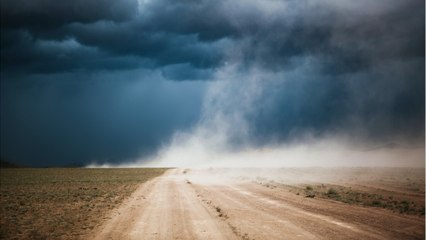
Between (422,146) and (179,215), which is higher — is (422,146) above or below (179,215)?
above

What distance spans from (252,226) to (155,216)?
563 centimetres

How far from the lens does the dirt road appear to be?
15.1m

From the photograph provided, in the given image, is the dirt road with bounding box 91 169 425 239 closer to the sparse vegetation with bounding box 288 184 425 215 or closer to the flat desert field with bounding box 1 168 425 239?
the flat desert field with bounding box 1 168 425 239

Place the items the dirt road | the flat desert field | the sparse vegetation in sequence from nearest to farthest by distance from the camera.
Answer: the dirt road
the flat desert field
the sparse vegetation

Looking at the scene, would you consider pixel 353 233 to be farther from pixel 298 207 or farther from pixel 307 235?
pixel 298 207

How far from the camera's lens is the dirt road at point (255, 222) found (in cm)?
1505

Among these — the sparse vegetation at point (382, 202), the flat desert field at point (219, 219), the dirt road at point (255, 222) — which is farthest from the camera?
the sparse vegetation at point (382, 202)

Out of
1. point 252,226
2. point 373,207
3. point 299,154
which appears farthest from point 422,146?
point 252,226

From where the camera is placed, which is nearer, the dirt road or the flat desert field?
the dirt road

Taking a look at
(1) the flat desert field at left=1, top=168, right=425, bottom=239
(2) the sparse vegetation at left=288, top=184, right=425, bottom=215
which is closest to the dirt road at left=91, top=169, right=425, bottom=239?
(1) the flat desert field at left=1, top=168, right=425, bottom=239

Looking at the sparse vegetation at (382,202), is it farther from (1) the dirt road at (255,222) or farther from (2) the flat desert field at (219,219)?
(1) the dirt road at (255,222)

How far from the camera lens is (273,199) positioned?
90.2 feet

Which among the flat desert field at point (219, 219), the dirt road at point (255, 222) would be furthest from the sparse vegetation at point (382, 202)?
the dirt road at point (255, 222)

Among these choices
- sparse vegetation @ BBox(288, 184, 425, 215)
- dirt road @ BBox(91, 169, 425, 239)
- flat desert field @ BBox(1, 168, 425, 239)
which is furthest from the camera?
sparse vegetation @ BBox(288, 184, 425, 215)
